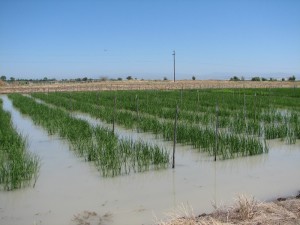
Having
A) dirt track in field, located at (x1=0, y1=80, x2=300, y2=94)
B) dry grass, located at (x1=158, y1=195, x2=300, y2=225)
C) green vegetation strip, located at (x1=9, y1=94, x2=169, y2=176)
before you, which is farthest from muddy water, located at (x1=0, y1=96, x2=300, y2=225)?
dirt track in field, located at (x1=0, y1=80, x2=300, y2=94)

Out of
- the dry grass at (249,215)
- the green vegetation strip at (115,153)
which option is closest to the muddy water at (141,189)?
the green vegetation strip at (115,153)

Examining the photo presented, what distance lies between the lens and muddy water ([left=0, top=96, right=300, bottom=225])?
14.4 feet

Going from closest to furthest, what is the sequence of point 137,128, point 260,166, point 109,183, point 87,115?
point 109,183 → point 260,166 → point 137,128 → point 87,115

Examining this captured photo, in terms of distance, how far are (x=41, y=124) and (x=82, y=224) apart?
8.17 m

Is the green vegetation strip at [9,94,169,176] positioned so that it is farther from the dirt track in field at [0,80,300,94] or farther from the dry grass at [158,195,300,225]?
the dirt track in field at [0,80,300,94]

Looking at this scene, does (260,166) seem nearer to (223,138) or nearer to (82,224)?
(223,138)

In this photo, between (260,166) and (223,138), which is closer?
(260,166)

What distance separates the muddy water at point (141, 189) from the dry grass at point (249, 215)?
556 millimetres

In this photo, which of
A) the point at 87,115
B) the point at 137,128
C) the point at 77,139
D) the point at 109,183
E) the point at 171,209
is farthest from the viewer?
the point at 87,115

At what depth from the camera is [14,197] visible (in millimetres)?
4996

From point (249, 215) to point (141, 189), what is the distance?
1912 millimetres

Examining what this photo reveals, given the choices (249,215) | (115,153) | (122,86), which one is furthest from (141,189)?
(122,86)

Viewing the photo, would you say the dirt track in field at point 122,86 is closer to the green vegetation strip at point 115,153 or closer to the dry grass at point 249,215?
the green vegetation strip at point 115,153

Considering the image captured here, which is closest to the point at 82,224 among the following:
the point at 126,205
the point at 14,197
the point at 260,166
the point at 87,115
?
the point at 126,205
